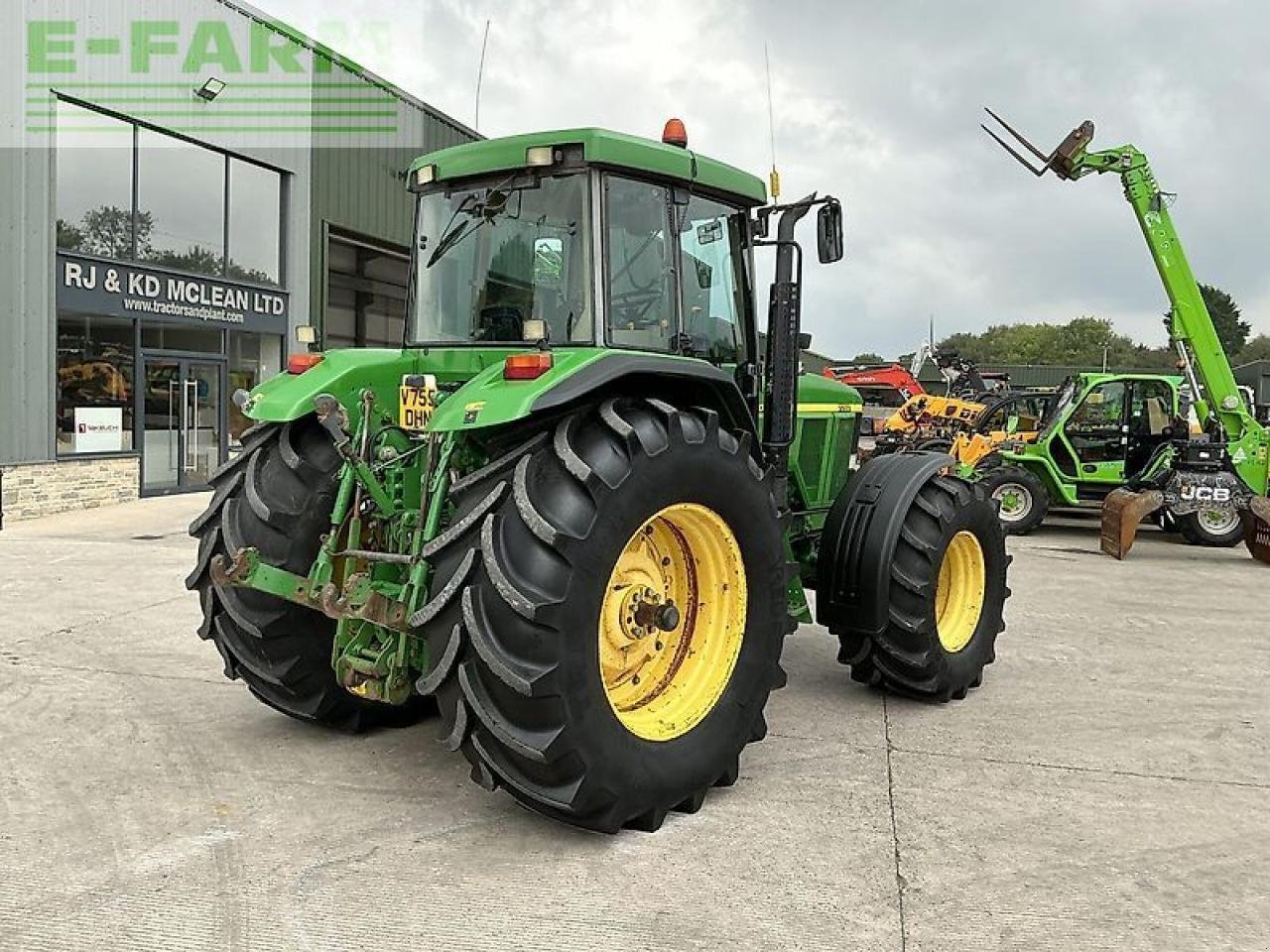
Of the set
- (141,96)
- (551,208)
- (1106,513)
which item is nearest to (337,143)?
(141,96)

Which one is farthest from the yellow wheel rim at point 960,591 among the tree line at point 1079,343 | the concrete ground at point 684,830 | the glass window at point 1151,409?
the tree line at point 1079,343

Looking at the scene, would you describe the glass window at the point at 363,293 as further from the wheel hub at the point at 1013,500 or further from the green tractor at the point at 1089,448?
the green tractor at the point at 1089,448

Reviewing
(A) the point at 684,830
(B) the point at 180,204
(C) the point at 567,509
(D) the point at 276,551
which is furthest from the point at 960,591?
(B) the point at 180,204

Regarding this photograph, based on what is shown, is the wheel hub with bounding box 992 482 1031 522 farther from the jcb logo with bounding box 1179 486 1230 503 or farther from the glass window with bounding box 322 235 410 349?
the glass window with bounding box 322 235 410 349

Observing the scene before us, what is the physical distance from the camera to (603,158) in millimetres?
4055

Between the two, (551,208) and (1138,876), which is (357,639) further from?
(1138,876)

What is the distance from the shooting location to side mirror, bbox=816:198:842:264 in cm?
480

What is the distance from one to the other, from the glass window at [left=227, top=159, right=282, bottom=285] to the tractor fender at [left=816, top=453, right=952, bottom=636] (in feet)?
41.7

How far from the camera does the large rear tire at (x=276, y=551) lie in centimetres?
425

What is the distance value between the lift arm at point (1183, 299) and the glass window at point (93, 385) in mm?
11598

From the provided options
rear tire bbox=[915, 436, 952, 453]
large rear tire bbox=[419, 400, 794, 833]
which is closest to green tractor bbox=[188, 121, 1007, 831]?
large rear tire bbox=[419, 400, 794, 833]

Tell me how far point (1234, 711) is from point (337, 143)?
51.6 ft

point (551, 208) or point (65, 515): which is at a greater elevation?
point (551, 208)

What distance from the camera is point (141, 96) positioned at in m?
13.5
